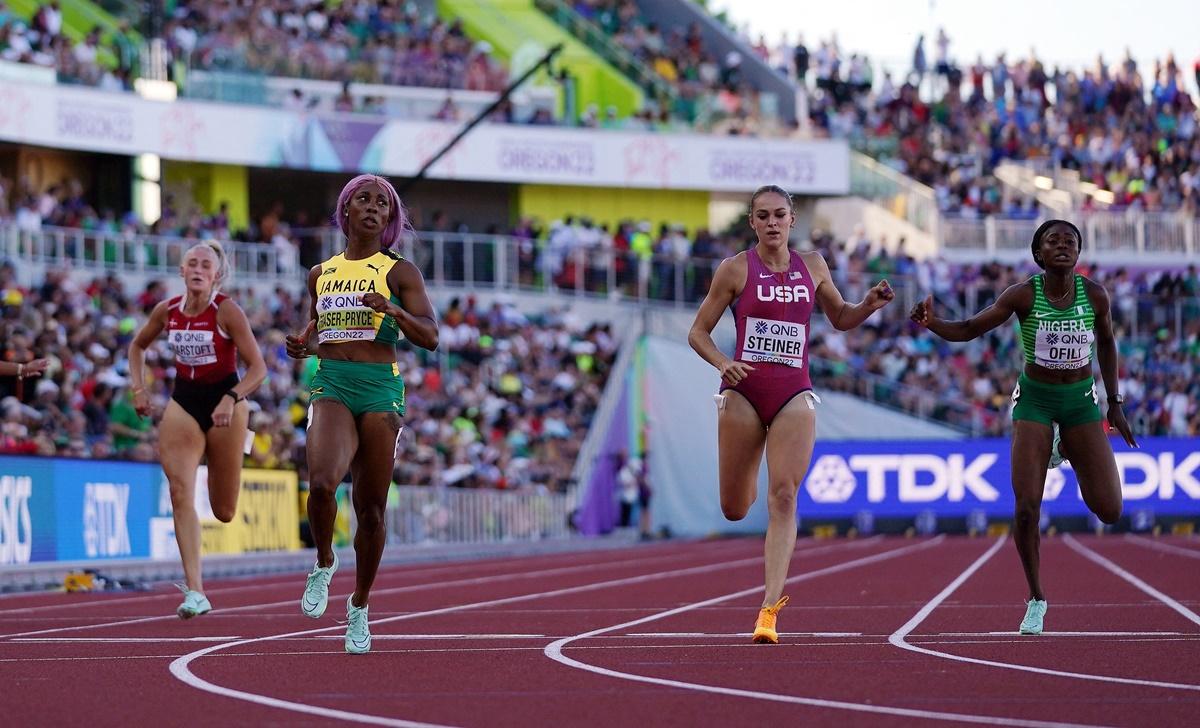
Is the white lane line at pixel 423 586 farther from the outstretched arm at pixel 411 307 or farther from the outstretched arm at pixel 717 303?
the outstretched arm at pixel 717 303

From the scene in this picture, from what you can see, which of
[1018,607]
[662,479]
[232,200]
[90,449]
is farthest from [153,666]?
[232,200]

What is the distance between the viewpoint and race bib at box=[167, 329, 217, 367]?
41.5ft

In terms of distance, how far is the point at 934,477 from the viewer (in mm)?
34094

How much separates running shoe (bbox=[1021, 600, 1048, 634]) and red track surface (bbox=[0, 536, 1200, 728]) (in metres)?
0.10

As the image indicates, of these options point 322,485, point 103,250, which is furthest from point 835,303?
point 103,250

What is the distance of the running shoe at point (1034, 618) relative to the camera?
1016 cm

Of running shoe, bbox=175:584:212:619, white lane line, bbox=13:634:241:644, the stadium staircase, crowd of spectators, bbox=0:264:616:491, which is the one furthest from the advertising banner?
white lane line, bbox=13:634:241:644

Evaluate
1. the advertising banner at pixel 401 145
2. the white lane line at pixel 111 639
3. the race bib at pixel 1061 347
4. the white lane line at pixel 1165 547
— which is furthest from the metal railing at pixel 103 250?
the race bib at pixel 1061 347

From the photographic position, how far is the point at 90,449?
21.2m

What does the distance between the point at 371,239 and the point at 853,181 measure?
3785 cm

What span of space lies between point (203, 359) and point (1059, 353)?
5.11 meters

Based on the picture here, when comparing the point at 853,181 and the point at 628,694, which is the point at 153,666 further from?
the point at 853,181

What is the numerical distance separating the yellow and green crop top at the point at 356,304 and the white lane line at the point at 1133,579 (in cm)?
448

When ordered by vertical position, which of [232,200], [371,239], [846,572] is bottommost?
[846,572]
